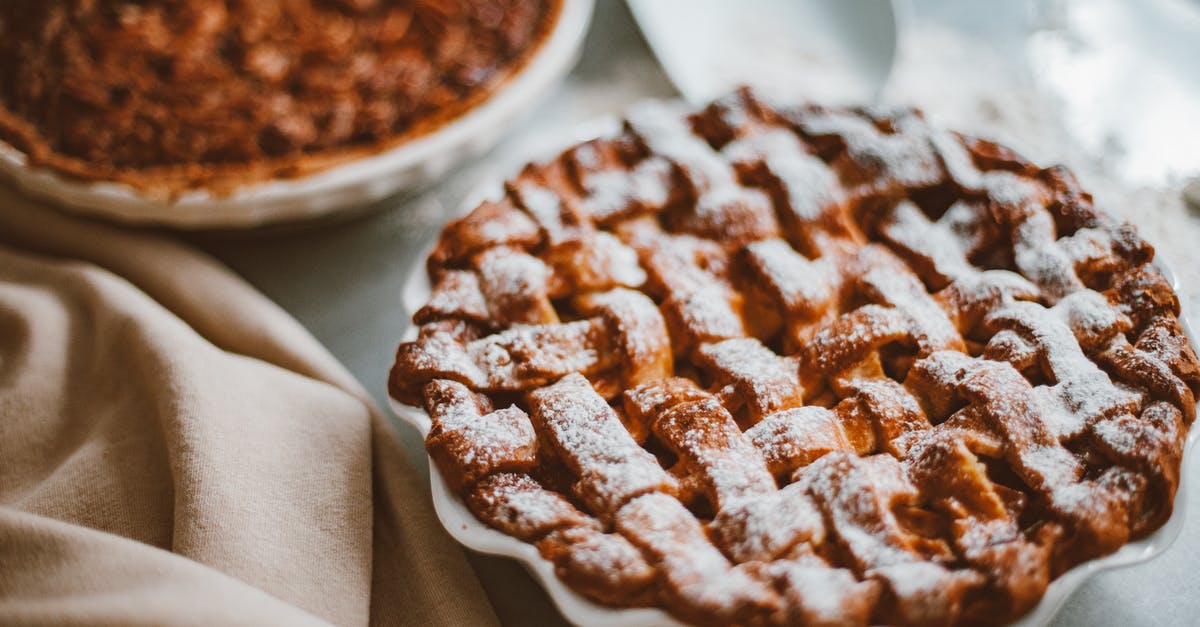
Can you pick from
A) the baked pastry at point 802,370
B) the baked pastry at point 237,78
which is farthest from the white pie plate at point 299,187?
the baked pastry at point 802,370

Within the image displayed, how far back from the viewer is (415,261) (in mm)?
1230

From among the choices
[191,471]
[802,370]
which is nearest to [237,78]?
[191,471]

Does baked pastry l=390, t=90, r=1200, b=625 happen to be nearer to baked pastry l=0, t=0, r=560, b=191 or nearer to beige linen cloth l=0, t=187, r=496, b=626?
beige linen cloth l=0, t=187, r=496, b=626

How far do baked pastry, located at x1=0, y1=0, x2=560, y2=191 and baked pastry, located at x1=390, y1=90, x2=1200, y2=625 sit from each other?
0.96ft

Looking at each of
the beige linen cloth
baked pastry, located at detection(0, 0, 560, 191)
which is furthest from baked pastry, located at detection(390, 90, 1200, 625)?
baked pastry, located at detection(0, 0, 560, 191)

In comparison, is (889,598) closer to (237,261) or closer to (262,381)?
(262,381)

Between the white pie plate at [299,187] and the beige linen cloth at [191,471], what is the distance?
7 cm

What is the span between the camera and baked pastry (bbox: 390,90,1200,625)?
2.29 feet

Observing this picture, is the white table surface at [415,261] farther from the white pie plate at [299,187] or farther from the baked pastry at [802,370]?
the baked pastry at [802,370]

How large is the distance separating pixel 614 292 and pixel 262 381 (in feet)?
1.28

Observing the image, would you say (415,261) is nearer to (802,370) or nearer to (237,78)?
(237,78)

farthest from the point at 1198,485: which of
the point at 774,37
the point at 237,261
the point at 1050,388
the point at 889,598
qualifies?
the point at 237,261

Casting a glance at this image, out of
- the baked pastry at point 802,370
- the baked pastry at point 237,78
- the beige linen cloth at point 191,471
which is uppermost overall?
the baked pastry at point 802,370

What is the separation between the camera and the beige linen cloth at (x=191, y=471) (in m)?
0.75
